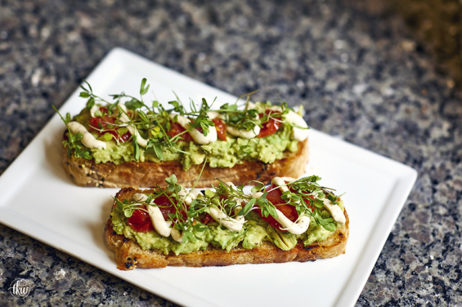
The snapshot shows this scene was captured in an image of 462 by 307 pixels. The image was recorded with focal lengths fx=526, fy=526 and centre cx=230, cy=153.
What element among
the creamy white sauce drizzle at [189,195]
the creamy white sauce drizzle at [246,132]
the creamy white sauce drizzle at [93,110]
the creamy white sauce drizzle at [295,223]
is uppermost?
the creamy white sauce drizzle at [246,132]

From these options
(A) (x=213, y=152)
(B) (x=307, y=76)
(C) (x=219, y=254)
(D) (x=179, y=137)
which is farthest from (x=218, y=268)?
(B) (x=307, y=76)

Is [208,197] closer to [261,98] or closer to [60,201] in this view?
[60,201]

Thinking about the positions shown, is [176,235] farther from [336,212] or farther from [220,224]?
[336,212]

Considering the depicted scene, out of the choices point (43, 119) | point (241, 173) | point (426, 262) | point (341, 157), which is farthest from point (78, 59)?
point (426, 262)

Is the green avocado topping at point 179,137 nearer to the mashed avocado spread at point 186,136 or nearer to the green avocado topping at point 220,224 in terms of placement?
the mashed avocado spread at point 186,136

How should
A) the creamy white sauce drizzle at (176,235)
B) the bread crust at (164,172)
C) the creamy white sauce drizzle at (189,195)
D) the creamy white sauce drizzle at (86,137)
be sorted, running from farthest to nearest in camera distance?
the bread crust at (164,172), the creamy white sauce drizzle at (86,137), the creamy white sauce drizzle at (189,195), the creamy white sauce drizzle at (176,235)

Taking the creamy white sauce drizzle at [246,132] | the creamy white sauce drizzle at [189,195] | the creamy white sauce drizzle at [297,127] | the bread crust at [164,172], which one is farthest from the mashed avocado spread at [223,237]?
the creamy white sauce drizzle at [297,127]

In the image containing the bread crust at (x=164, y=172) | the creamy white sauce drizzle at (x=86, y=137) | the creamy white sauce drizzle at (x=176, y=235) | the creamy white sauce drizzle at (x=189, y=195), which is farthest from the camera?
the bread crust at (x=164, y=172)
